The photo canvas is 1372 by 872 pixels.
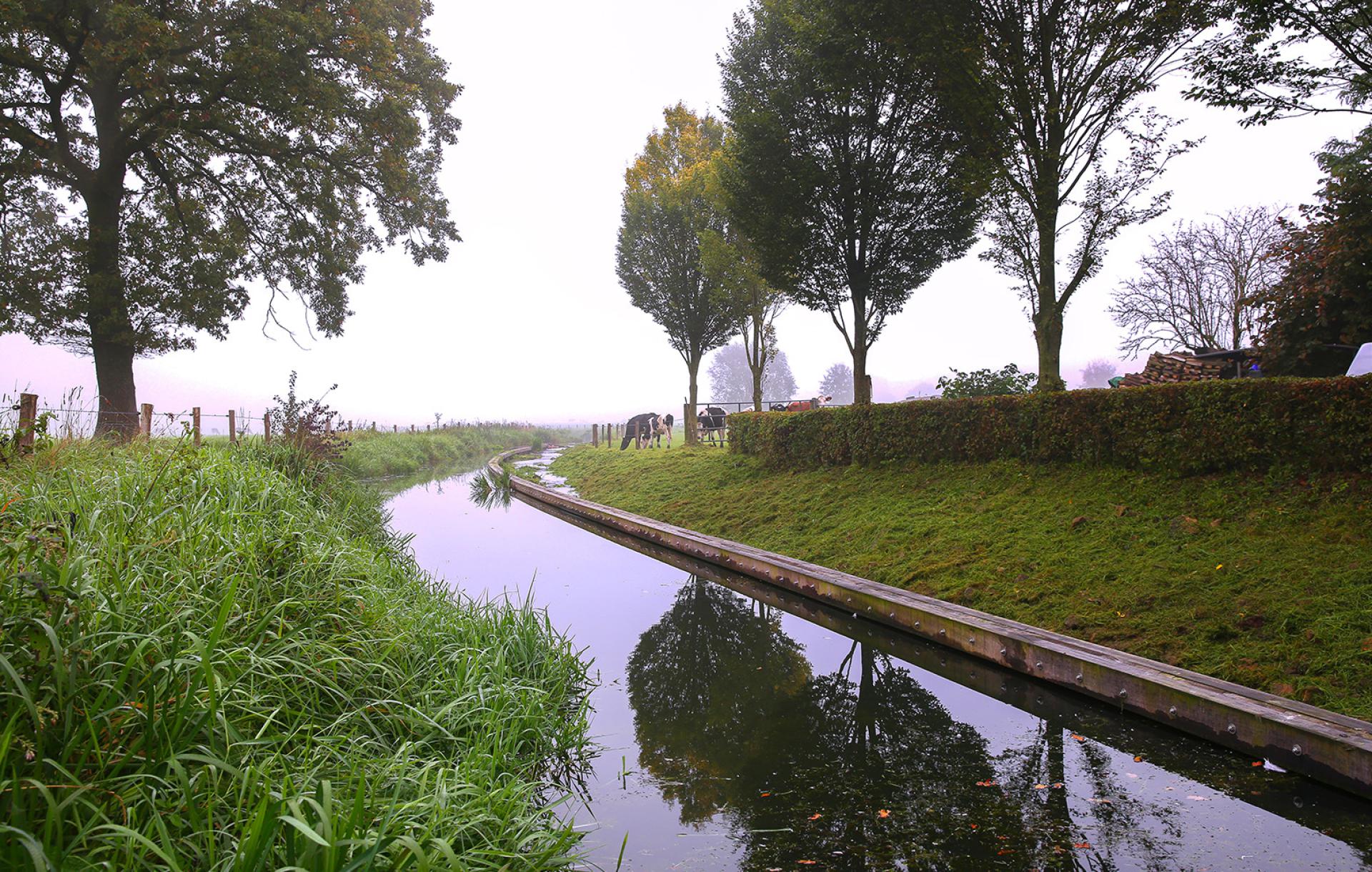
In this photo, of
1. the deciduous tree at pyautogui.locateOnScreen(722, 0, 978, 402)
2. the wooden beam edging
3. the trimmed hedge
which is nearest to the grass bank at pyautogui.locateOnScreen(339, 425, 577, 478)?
the deciduous tree at pyautogui.locateOnScreen(722, 0, 978, 402)

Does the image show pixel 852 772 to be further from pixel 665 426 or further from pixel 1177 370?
pixel 665 426

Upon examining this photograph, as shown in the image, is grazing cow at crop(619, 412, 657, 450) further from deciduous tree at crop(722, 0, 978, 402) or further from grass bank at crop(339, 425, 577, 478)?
deciduous tree at crop(722, 0, 978, 402)

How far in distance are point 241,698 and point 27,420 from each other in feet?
17.2

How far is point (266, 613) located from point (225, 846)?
61.8 inches

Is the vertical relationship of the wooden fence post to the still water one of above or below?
above

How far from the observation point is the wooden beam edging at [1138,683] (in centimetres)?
333

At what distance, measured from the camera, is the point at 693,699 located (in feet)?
15.5

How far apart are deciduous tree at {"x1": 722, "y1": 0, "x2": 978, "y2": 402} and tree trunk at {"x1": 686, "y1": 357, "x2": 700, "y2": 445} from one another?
8.04 meters

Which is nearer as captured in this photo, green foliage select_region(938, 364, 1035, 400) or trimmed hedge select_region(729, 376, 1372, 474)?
trimmed hedge select_region(729, 376, 1372, 474)

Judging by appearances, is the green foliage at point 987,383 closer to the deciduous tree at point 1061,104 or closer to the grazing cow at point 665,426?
the deciduous tree at point 1061,104

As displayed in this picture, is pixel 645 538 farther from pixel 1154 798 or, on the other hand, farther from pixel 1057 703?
pixel 1154 798

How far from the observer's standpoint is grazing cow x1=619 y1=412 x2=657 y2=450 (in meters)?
26.8

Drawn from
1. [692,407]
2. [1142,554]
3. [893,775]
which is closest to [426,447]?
[692,407]

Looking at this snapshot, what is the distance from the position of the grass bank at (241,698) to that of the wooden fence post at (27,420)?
37 centimetres
